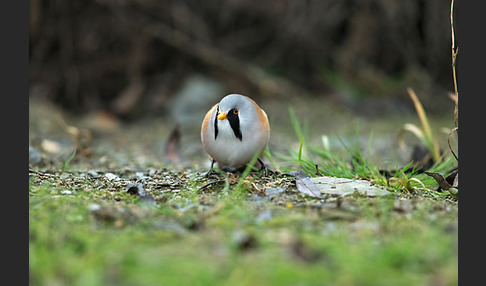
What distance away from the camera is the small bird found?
3057mm

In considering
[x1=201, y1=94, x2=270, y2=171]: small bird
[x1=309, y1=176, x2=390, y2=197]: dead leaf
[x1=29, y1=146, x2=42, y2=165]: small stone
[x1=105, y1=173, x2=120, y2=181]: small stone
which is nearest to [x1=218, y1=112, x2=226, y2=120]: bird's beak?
[x1=201, y1=94, x2=270, y2=171]: small bird

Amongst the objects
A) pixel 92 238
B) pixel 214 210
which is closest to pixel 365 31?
pixel 214 210

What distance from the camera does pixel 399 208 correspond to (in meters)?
2.45

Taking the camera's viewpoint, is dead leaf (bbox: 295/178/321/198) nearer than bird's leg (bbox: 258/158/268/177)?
Yes

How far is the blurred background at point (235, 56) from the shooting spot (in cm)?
634

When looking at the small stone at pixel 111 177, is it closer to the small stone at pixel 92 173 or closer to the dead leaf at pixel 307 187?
the small stone at pixel 92 173

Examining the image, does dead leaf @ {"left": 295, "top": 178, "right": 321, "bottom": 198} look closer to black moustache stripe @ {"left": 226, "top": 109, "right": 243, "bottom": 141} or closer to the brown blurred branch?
black moustache stripe @ {"left": 226, "top": 109, "right": 243, "bottom": 141}

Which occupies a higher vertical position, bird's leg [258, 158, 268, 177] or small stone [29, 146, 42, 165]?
bird's leg [258, 158, 268, 177]

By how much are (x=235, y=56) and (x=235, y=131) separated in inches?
159

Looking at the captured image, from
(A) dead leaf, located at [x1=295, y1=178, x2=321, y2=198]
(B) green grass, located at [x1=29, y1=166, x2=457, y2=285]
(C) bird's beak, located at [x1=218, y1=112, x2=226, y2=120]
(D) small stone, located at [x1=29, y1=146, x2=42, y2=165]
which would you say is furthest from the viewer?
(D) small stone, located at [x1=29, y1=146, x2=42, y2=165]

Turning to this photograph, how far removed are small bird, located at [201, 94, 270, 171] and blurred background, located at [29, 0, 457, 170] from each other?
9.53 feet

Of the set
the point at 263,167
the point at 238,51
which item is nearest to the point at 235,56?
the point at 238,51

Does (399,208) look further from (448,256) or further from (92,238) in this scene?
(92,238)

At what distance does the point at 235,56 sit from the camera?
22.8 ft
